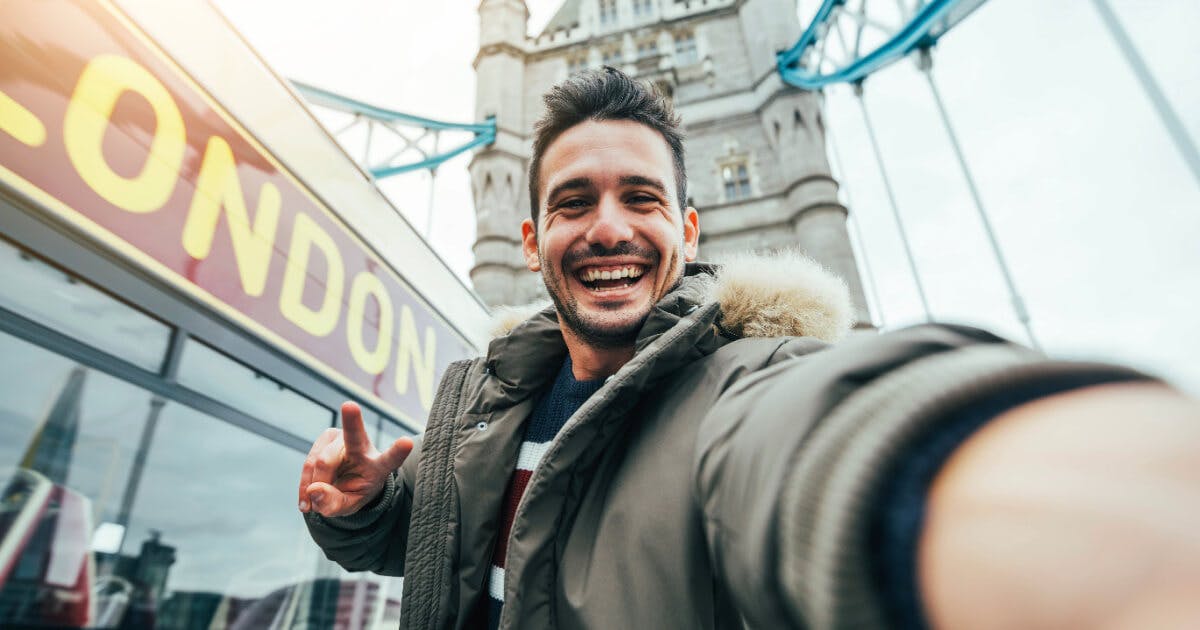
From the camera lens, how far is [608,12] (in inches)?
733

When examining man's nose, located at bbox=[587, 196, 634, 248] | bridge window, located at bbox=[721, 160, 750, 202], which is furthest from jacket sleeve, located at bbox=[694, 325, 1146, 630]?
bridge window, located at bbox=[721, 160, 750, 202]

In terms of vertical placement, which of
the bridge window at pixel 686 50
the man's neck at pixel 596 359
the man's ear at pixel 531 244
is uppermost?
the bridge window at pixel 686 50

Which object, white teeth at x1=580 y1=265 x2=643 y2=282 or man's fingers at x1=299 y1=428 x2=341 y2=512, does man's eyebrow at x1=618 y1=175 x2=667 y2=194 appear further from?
man's fingers at x1=299 y1=428 x2=341 y2=512

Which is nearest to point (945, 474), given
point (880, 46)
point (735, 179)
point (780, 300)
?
point (780, 300)

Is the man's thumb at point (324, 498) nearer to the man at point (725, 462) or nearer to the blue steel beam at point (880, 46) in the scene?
the man at point (725, 462)

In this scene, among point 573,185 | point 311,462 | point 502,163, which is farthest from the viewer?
point 502,163

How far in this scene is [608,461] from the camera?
0.90 m

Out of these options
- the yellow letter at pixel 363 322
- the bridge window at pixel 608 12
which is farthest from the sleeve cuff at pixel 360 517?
the bridge window at pixel 608 12

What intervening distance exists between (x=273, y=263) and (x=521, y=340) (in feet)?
6.43

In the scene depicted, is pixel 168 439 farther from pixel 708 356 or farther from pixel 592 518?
pixel 708 356

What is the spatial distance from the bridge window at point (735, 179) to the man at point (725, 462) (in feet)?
45.0

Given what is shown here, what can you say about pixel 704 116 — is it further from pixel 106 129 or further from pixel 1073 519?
pixel 1073 519

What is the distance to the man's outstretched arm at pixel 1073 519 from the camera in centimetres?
24

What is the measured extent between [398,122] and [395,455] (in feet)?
40.0
